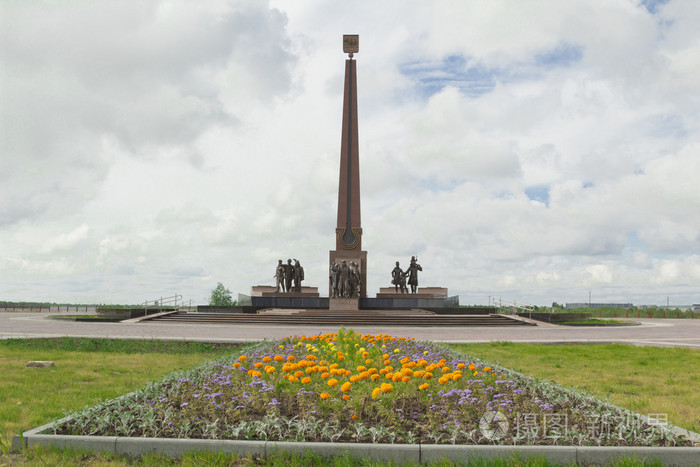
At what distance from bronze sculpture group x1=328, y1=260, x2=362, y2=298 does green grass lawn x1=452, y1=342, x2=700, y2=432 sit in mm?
17136

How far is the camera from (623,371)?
964cm

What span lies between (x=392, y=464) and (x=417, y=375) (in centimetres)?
133

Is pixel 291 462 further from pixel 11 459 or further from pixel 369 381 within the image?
pixel 11 459

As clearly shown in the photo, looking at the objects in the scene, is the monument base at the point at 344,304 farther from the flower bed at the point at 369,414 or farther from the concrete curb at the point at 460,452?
the concrete curb at the point at 460,452

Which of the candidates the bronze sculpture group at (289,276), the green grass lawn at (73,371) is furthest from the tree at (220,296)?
the green grass lawn at (73,371)

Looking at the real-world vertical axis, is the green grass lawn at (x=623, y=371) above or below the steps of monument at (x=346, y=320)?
above

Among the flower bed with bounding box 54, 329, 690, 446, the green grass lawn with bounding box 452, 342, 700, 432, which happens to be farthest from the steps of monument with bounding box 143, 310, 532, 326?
the flower bed with bounding box 54, 329, 690, 446

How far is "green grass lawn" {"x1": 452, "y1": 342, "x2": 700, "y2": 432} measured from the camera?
21.7ft

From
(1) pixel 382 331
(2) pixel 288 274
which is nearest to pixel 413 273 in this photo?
(2) pixel 288 274

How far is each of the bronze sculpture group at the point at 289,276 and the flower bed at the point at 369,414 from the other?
1262 inches

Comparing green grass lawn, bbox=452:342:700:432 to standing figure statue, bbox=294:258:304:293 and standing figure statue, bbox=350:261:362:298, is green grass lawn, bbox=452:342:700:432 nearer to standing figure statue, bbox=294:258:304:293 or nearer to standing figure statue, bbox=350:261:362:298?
standing figure statue, bbox=350:261:362:298

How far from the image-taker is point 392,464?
3.97 meters

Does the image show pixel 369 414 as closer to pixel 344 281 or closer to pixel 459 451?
pixel 459 451

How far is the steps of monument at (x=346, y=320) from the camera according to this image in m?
24.8
